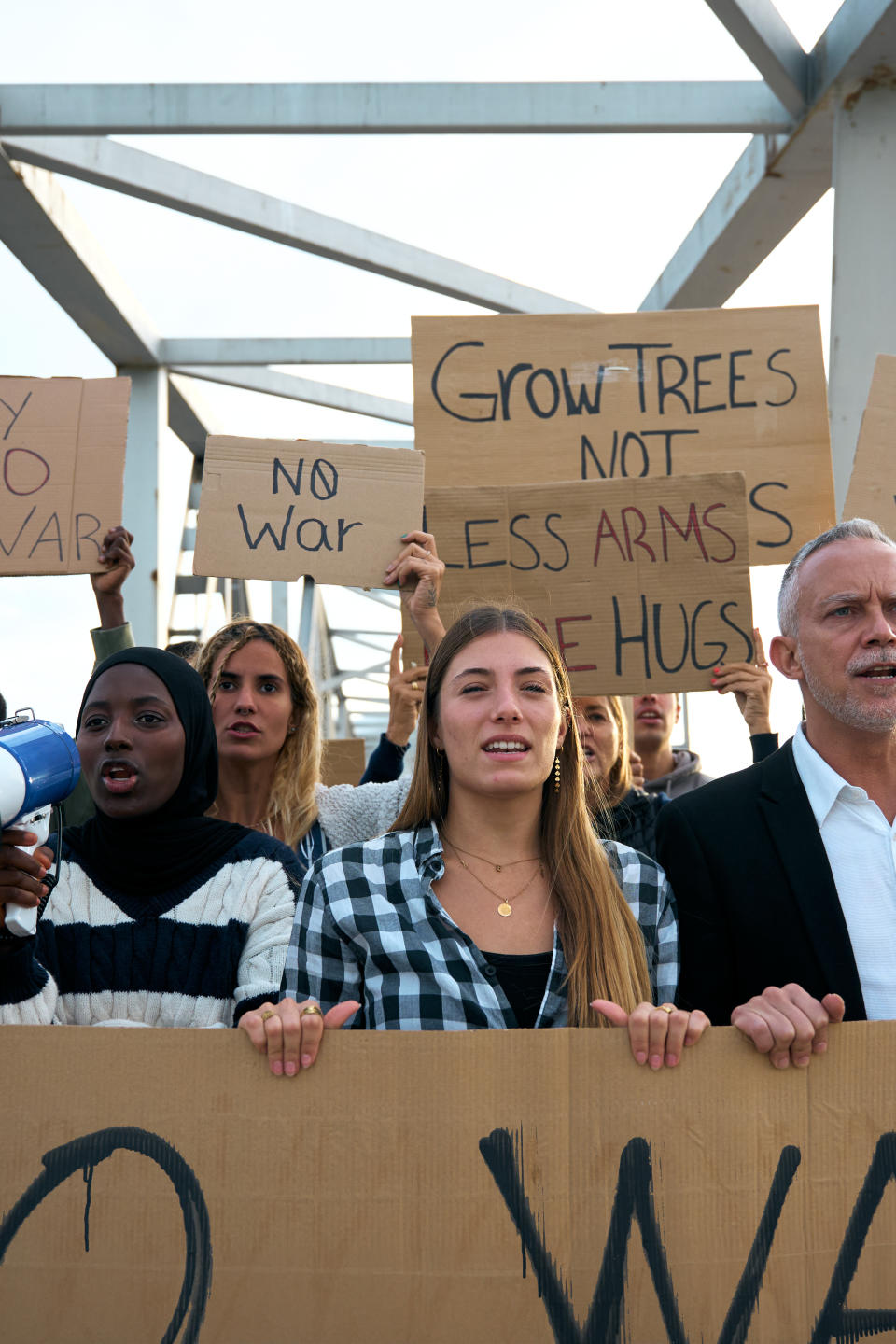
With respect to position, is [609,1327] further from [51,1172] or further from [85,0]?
[85,0]

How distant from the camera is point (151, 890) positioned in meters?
2.22

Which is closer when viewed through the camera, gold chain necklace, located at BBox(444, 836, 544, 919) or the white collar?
gold chain necklace, located at BBox(444, 836, 544, 919)

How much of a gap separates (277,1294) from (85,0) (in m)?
5.50

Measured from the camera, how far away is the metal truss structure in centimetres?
462

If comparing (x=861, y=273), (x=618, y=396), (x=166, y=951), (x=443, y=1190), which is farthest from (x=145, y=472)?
(x=443, y=1190)

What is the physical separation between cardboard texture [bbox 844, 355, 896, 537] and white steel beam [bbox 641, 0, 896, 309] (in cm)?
195

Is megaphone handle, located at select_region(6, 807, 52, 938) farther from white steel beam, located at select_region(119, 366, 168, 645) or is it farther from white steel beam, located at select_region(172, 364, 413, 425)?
white steel beam, located at select_region(172, 364, 413, 425)

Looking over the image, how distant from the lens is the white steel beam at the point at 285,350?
794 centimetres

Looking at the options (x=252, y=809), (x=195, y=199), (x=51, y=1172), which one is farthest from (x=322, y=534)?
(x=195, y=199)

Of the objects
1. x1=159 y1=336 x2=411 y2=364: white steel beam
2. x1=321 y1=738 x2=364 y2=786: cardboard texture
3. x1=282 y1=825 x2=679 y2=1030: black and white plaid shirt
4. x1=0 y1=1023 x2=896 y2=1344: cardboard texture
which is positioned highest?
x1=159 y1=336 x2=411 y2=364: white steel beam

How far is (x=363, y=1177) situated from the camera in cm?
162

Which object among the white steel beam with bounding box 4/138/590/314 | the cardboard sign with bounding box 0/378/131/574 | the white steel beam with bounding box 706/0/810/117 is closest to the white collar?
the cardboard sign with bounding box 0/378/131/574

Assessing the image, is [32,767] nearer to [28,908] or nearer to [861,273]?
[28,908]

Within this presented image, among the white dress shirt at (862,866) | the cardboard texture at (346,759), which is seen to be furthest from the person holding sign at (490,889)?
the cardboard texture at (346,759)
